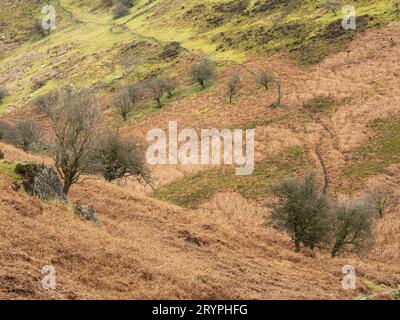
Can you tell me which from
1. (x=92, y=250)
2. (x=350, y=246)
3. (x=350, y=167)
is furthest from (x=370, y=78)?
(x=92, y=250)

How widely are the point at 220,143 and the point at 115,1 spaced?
114m

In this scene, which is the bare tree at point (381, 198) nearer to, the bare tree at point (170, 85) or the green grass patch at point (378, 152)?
the green grass patch at point (378, 152)

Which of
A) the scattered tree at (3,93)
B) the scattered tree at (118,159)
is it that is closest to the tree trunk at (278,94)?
the scattered tree at (118,159)

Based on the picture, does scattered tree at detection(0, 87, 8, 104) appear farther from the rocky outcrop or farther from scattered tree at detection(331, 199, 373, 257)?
the rocky outcrop

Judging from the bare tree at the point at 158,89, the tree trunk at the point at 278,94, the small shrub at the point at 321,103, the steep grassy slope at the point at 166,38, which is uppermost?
the steep grassy slope at the point at 166,38

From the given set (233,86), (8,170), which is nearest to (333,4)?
(233,86)

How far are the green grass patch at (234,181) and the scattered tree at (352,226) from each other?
18.0 m

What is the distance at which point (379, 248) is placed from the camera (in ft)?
138

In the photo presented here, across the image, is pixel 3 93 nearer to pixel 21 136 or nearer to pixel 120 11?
pixel 120 11

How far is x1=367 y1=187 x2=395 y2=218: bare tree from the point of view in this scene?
47275mm

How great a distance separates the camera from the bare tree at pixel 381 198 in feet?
155

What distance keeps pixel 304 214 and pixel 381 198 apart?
1790 cm

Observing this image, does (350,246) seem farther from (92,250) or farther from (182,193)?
(92,250)

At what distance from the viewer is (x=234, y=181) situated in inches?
2328
